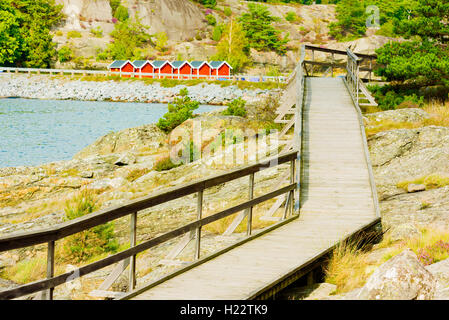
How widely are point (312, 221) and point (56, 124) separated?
44.8 m

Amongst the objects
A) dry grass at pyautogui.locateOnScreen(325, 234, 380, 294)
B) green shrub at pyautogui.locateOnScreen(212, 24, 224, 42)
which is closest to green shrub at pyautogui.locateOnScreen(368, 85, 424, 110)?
dry grass at pyautogui.locateOnScreen(325, 234, 380, 294)

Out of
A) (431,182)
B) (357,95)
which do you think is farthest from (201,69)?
(431,182)

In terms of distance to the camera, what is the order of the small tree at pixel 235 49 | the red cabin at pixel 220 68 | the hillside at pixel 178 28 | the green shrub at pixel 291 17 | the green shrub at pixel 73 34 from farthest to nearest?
the green shrub at pixel 291 17 → the green shrub at pixel 73 34 → the hillside at pixel 178 28 → the small tree at pixel 235 49 → the red cabin at pixel 220 68

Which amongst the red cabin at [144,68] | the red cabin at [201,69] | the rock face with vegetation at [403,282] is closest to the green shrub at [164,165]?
the rock face with vegetation at [403,282]

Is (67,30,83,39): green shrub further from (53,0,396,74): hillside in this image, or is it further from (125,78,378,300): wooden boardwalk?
(125,78,378,300): wooden boardwalk

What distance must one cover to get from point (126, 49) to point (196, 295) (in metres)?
92.3

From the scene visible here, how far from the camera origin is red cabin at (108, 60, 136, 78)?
86125 millimetres

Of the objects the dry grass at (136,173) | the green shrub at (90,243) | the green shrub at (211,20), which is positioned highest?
the green shrub at (211,20)

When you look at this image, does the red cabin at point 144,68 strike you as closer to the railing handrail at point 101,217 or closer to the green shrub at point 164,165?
the green shrub at point 164,165

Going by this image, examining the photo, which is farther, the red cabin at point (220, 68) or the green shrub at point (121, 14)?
the green shrub at point (121, 14)

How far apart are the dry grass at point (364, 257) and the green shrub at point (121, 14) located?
109179mm

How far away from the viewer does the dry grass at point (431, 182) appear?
12.6 m

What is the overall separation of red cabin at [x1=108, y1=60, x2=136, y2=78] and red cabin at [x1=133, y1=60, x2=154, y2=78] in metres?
0.74

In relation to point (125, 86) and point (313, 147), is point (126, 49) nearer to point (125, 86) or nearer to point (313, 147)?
point (125, 86)
